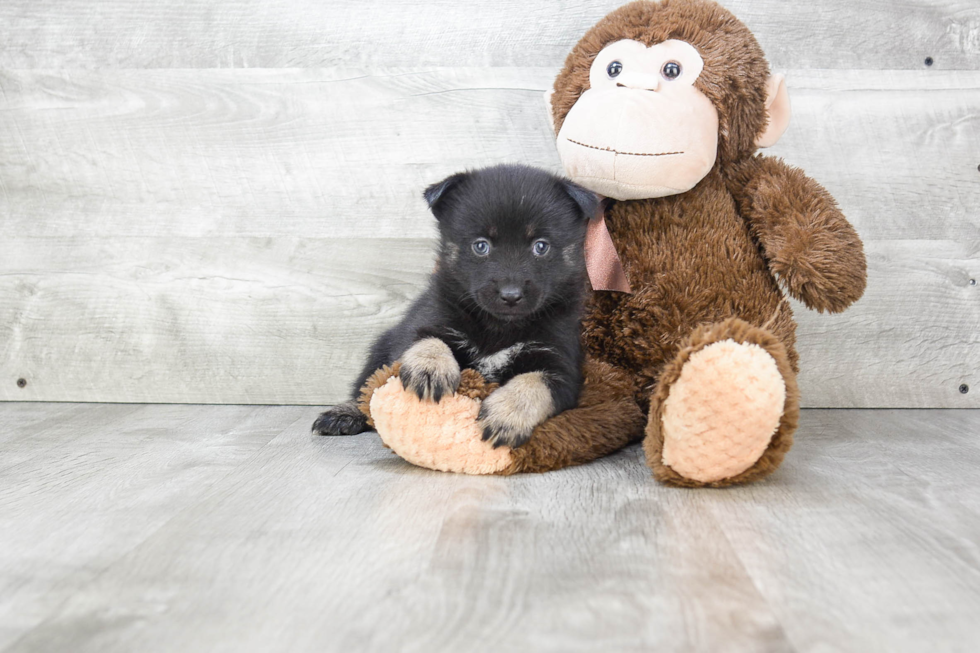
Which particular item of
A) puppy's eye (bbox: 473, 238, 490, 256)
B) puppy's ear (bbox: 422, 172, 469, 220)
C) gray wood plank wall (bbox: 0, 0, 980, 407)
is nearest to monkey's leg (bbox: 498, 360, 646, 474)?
puppy's eye (bbox: 473, 238, 490, 256)

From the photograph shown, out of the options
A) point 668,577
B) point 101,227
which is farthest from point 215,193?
point 668,577

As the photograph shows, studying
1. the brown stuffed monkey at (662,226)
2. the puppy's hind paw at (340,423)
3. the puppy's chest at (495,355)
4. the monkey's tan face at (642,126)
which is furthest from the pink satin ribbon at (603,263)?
the puppy's hind paw at (340,423)

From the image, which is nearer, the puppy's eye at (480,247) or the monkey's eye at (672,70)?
the puppy's eye at (480,247)

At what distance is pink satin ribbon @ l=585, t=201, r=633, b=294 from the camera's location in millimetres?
2330

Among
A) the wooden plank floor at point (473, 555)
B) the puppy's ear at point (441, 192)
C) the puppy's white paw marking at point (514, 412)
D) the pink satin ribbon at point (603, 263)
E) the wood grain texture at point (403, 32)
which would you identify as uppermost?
the wood grain texture at point (403, 32)

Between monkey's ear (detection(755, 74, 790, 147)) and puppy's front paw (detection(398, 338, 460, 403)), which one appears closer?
puppy's front paw (detection(398, 338, 460, 403))

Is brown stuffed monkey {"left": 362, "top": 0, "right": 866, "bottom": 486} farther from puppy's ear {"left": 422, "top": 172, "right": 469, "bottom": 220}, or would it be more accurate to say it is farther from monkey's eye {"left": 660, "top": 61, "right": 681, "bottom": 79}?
puppy's ear {"left": 422, "top": 172, "right": 469, "bottom": 220}

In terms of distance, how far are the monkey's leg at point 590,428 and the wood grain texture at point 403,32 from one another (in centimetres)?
126

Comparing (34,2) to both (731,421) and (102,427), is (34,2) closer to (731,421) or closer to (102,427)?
(102,427)

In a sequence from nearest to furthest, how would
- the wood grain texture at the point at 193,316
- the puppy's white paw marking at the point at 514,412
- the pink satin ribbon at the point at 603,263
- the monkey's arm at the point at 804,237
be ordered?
the puppy's white paw marking at the point at 514,412 → the monkey's arm at the point at 804,237 → the pink satin ribbon at the point at 603,263 → the wood grain texture at the point at 193,316

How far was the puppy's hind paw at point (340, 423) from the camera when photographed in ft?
8.23

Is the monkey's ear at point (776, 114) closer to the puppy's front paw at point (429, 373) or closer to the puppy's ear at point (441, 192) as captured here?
the puppy's ear at point (441, 192)

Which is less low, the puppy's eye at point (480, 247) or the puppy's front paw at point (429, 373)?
the puppy's eye at point (480, 247)

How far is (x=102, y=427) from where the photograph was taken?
8.59 ft
